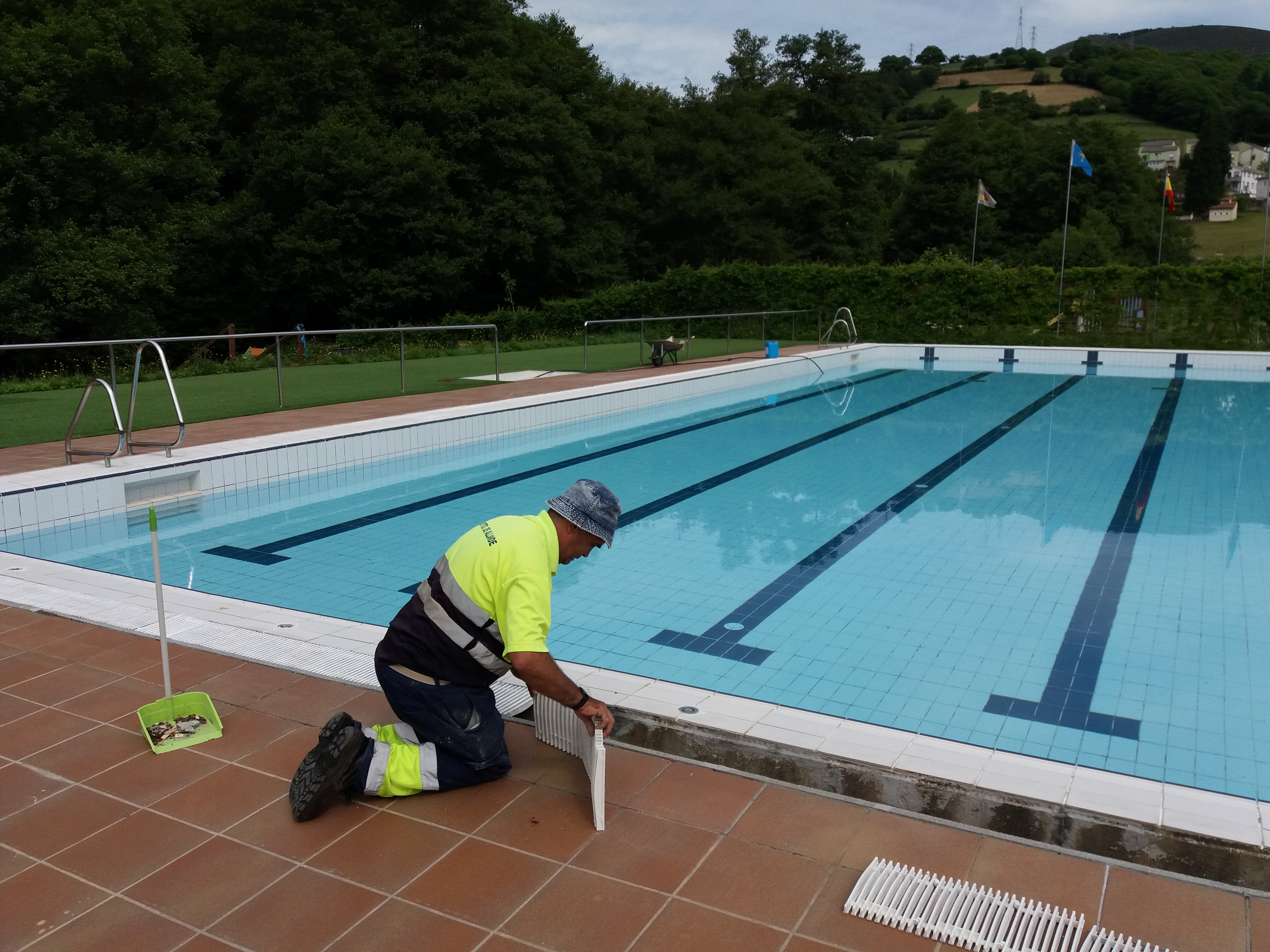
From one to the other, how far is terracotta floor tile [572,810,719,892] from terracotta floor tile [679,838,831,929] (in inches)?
1.7

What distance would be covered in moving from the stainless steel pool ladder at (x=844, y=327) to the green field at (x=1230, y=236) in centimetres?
3425

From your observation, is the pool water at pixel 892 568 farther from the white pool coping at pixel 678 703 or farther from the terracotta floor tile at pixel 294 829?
the terracotta floor tile at pixel 294 829

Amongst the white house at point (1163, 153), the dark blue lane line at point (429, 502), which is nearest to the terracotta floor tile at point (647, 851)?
the dark blue lane line at point (429, 502)

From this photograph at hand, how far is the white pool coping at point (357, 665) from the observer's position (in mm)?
2678

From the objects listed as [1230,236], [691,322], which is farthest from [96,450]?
[1230,236]

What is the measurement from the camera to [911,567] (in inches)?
223

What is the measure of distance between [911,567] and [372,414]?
5.85 m

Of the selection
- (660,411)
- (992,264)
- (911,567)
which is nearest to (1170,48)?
(992,264)

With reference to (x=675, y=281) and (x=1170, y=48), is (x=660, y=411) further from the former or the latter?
(x=1170, y=48)

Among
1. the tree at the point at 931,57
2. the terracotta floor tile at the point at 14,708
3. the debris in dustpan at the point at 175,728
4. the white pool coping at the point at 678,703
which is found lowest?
the white pool coping at the point at 678,703

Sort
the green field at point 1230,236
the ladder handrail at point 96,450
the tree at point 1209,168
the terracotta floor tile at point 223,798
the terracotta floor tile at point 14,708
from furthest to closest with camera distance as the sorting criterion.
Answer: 1. the tree at point 1209,168
2. the green field at point 1230,236
3. the ladder handrail at point 96,450
4. the terracotta floor tile at point 14,708
5. the terracotta floor tile at point 223,798

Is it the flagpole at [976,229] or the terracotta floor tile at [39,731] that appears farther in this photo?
the flagpole at [976,229]

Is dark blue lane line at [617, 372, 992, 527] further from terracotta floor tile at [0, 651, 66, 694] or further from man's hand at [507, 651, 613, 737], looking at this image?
man's hand at [507, 651, 613, 737]

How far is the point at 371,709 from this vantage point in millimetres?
3129
